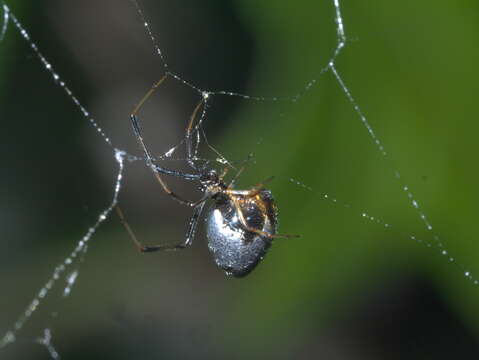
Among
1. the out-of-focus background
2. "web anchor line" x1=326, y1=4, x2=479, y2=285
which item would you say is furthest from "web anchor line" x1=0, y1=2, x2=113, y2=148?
"web anchor line" x1=326, y1=4, x2=479, y2=285

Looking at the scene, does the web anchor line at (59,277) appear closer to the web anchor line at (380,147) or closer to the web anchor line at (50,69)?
the web anchor line at (50,69)

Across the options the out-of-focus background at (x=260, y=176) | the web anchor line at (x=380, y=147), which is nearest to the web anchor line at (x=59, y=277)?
the out-of-focus background at (x=260, y=176)

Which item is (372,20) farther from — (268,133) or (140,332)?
(140,332)

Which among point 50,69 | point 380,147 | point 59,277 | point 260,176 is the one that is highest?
point 380,147

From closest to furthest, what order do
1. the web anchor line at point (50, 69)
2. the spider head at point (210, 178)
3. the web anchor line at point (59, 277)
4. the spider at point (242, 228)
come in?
the spider at point (242, 228) → the spider head at point (210, 178) → the web anchor line at point (50, 69) → the web anchor line at point (59, 277)

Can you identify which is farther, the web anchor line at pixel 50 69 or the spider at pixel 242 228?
the web anchor line at pixel 50 69

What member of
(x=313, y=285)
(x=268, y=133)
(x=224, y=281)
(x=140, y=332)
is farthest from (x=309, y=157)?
(x=140, y=332)

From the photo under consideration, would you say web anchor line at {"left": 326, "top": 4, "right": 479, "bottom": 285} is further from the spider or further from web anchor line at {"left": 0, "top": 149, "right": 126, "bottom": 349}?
web anchor line at {"left": 0, "top": 149, "right": 126, "bottom": 349}

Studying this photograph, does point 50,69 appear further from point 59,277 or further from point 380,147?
point 380,147

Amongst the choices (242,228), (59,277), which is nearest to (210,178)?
(242,228)
